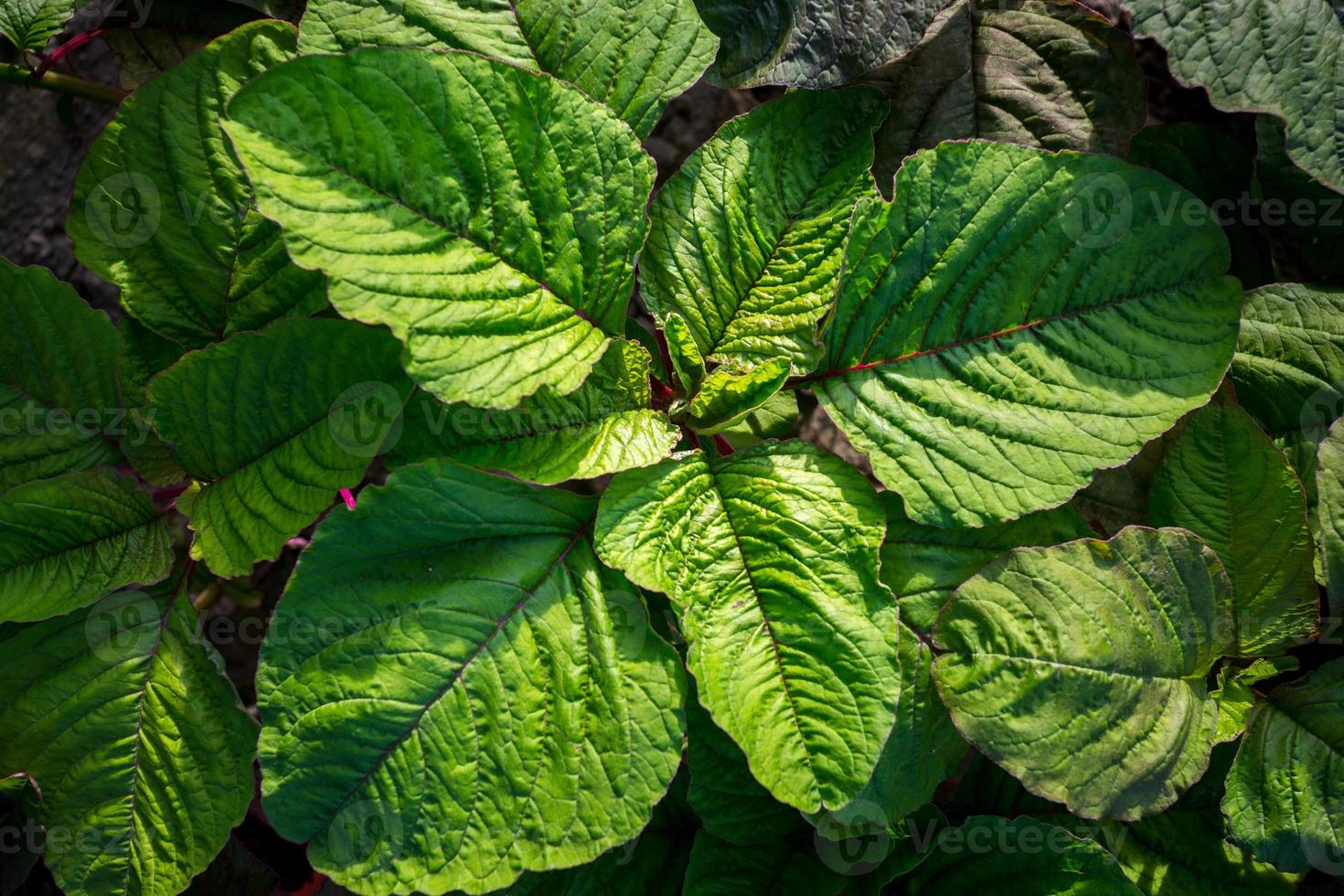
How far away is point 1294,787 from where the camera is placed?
1.18m

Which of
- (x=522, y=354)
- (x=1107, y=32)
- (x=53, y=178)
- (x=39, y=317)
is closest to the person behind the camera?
(x=522, y=354)

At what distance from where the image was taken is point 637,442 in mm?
1155

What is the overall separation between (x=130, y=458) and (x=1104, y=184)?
1313mm

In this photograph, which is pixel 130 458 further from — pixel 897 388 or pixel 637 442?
pixel 897 388

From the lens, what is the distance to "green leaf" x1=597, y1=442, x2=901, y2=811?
1.04m

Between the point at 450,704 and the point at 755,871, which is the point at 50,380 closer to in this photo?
the point at 450,704

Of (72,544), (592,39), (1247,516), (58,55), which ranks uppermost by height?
(592,39)

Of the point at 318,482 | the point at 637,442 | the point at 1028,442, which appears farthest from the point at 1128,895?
the point at 318,482

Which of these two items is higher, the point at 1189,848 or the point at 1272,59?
the point at 1272,59

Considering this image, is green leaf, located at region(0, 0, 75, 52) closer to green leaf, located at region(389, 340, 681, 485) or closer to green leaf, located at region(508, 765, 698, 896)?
green leaf, located at region(389, 340, 681, 485)

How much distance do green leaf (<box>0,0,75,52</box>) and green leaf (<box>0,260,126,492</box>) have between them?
423mm

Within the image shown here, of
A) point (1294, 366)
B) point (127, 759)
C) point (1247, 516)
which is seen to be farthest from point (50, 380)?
point (1294, 366)

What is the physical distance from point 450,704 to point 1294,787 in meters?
1.02

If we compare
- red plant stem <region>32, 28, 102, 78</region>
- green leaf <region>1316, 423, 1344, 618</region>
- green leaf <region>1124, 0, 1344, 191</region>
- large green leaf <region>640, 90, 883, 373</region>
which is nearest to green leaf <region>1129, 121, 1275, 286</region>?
green leaf <region>1124, 0, 1344, 191</region>
